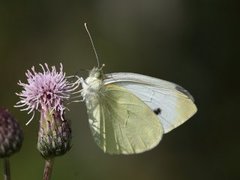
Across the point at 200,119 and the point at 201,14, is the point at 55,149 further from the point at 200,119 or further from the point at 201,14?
the point at 201,14

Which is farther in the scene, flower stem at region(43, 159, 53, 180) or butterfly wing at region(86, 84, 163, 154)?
butterfly wing at region(86, 84, 163, 154)

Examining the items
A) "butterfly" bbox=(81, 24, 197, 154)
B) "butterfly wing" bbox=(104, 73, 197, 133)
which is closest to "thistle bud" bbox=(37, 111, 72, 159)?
"butterfly" bbox=(81, 24, 197, 154)

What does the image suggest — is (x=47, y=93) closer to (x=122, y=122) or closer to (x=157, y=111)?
(x=122, y=122)

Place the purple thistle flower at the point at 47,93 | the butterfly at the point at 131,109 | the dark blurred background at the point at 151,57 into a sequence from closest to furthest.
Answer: the purple thistle flower at the point at 47,93, the butterfly at the point at 131,109, the dark blurred background at the point at 151,57

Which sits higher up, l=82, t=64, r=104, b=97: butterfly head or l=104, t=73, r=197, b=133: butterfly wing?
l=82, t=64, r=104, b=97: butterfly head

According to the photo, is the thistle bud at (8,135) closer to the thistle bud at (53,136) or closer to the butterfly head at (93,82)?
the thistle bud at (53,136)

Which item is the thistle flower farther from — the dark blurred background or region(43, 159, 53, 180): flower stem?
the dark blurred background

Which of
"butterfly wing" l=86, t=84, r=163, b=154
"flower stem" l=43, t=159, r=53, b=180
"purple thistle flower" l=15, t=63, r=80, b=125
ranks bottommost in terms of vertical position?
"flower stem" l=43, t=159, r=53, b=180

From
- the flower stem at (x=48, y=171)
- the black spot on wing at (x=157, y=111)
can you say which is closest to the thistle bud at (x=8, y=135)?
the flower stem at (x=48, y=171)
